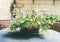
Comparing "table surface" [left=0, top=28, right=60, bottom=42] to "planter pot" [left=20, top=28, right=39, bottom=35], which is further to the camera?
"planter pot" [left=20, top=28, right=39, bottom=35]

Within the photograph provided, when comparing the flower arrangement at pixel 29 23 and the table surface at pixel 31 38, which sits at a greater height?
the flower arrangement at pixel 29 23

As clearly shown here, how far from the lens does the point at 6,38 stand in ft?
5.58

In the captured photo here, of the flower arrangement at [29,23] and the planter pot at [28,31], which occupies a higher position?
the flower arrangement at [29,23]

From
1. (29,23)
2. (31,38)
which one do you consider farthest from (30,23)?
(31,38)

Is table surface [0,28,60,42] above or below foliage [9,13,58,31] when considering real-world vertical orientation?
below

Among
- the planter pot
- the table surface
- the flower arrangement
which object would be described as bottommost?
the table surface

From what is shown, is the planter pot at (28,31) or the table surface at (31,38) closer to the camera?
the table surface at (31,38)

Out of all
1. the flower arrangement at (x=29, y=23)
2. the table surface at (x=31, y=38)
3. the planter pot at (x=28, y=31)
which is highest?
the flower arrangement at (x=29, y=23)

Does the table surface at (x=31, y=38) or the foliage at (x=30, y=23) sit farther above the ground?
the foliage at (x=30, y=23)

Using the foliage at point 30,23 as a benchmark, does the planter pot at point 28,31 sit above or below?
below

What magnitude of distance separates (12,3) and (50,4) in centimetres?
77

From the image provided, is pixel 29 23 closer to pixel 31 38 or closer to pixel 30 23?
pixel 30 23

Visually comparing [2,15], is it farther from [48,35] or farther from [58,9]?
[48,35]

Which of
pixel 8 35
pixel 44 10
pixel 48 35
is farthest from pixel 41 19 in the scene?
pixel 44 10
